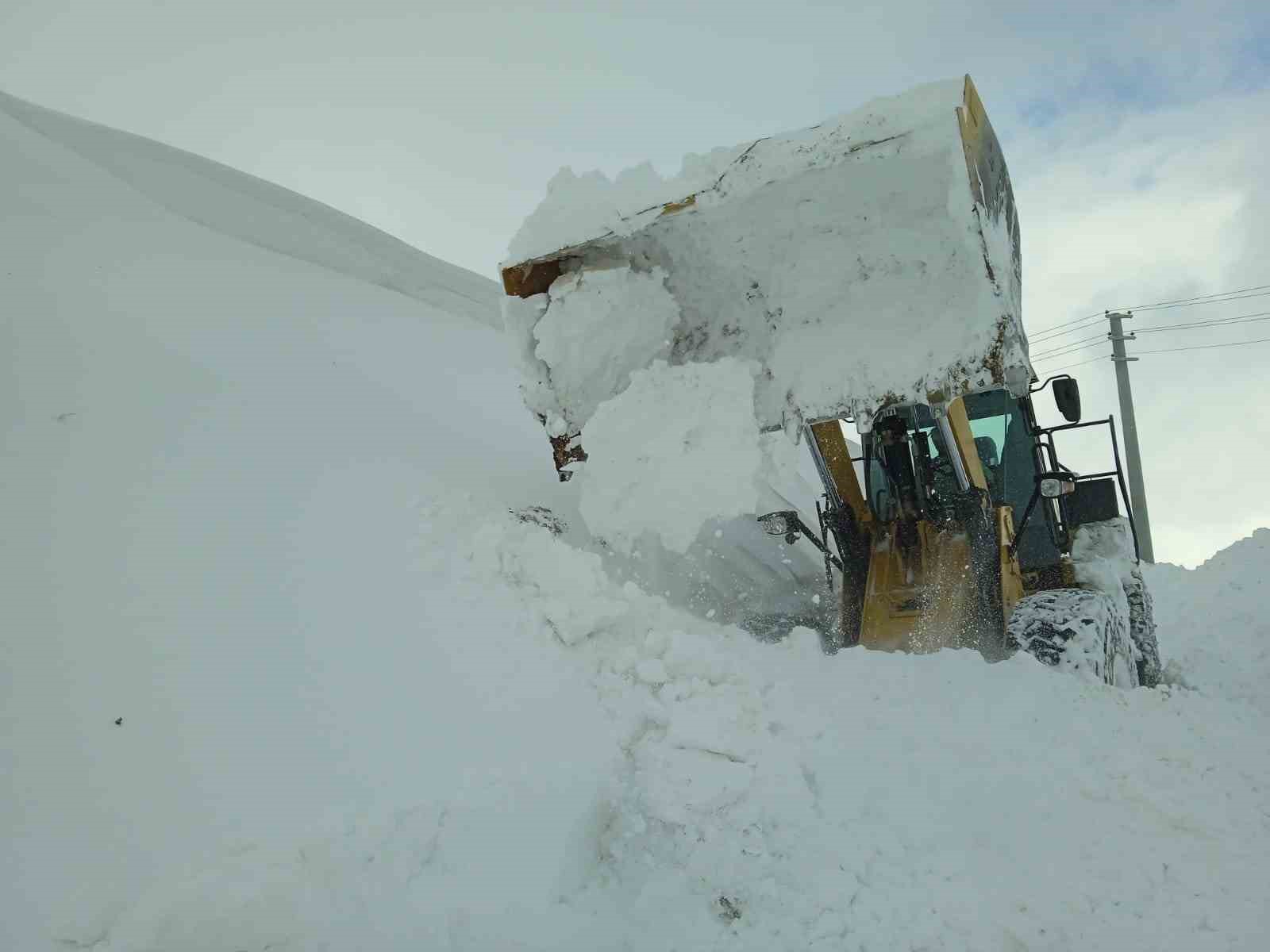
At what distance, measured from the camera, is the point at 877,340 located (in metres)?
4.70

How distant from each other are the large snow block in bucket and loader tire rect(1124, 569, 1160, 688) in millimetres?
2005

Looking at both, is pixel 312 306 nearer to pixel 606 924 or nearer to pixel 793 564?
pixel 793 564

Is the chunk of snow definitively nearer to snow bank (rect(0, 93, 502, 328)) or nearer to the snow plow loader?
the snow plow loader

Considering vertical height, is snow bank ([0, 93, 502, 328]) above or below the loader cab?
above

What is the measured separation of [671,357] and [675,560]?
46.8 inches

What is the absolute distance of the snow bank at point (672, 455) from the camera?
199 inches

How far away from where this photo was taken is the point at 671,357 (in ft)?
17.7

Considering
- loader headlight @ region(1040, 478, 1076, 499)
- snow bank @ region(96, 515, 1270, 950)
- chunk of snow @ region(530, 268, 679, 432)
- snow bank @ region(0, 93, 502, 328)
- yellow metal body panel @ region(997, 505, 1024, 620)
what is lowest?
snow bank @ region(96, 515, 1270, 950)

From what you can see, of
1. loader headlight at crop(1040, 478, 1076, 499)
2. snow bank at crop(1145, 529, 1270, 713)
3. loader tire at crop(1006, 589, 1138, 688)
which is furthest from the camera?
snow bank at crop(1145, 529, 1270, 713)

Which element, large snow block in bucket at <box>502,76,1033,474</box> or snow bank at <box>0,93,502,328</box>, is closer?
large snow block in bucket at <box>502,76,1033,474</box>

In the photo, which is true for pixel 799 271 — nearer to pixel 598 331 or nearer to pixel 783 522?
pixel 598 331

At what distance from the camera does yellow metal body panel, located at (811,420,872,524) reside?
528 centimetres

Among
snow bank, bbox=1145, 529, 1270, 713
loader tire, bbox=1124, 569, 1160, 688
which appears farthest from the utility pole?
loader tire, bbox=1124, 569, 1160, 688

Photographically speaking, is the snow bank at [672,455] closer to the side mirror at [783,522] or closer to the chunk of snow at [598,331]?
the chunk of snow at [598,331]
